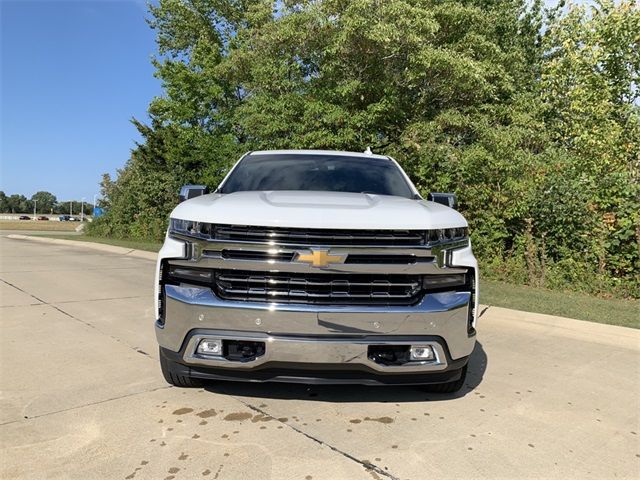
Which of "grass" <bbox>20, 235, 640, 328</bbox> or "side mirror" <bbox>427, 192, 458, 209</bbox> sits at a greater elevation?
"side mirror" <bbox>427, 192, 458, 209</bbox>

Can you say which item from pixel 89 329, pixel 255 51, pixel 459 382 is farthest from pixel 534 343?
pixel 255 51

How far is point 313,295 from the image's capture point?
2.99 meters

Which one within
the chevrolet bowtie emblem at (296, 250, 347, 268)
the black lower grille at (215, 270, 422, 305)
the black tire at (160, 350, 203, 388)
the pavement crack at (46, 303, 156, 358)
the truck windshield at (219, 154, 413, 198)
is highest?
the truck windshield at (219, 154, 413, 198)

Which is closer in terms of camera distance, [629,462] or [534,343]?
[629,462]

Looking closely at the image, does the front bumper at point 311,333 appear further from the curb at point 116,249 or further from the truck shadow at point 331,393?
the curb at point 116,249

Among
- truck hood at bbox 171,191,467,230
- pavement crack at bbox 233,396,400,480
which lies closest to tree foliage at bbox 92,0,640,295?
truck hood at bbox 171,191,467,230

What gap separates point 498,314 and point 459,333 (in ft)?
13.0

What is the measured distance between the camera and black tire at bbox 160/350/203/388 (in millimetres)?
3461

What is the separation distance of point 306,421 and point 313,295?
92cm

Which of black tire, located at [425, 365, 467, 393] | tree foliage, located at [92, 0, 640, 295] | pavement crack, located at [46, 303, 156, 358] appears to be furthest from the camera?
tree foliage, located at [92, 0, 640, 295]

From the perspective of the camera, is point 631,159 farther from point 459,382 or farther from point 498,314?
point 459,382

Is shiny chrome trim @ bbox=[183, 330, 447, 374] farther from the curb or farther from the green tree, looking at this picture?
the green tree

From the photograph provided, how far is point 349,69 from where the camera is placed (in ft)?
40.9

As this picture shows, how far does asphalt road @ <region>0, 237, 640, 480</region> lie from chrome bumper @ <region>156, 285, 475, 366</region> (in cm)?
49
